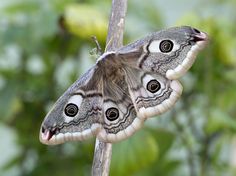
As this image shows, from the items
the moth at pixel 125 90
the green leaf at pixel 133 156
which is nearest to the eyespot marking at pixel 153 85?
the moth at pixel 125 90

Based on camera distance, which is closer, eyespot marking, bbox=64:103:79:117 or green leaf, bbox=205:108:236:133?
eyespot marking, bbox=64:103:79:117

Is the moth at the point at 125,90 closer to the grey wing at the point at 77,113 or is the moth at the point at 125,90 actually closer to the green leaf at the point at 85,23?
the grey wing at the point at 77,113

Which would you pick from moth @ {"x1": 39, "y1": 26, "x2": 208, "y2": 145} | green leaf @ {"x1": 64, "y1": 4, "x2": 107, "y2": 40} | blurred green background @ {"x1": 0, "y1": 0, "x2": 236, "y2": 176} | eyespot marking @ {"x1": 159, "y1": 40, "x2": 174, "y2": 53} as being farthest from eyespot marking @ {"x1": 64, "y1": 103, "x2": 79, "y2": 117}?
green leaf @ {"x1": 64, "y1": 4, "x2": 107, "y2": 40}

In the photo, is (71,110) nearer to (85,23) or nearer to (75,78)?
(85,23)

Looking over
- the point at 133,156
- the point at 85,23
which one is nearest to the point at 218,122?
the point at 133,156

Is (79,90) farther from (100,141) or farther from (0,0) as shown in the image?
(0,0)

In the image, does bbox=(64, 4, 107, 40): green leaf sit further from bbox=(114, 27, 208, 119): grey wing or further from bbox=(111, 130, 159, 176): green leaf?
bbox=(114, 27, 208, 119): grey wing

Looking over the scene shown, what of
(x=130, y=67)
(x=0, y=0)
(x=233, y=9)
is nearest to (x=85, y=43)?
(x=233, y=9)
